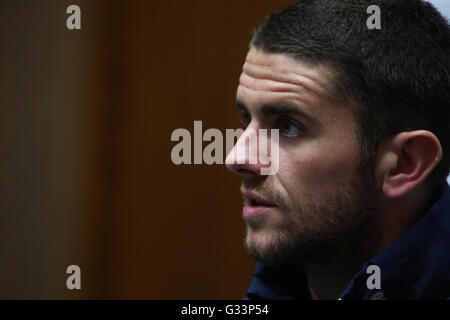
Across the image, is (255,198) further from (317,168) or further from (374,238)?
(374,238)

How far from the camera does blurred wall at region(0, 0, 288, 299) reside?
193 centimetres

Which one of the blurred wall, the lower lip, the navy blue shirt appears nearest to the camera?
the navy blue shirt

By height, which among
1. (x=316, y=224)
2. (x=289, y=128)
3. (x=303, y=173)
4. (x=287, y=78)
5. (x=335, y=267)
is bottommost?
(x=335, y=267)

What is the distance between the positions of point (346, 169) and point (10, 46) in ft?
4.00

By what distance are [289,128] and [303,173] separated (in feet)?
0.35

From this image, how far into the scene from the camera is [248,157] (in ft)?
4.23

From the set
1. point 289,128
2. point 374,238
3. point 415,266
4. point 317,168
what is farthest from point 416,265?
point 289,128

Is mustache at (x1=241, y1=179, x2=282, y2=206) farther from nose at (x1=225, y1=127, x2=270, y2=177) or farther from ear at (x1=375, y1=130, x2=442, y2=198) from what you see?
ear at (x1=375, y1=130, x2=442, y2=198)

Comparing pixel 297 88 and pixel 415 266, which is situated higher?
pixel 297 88

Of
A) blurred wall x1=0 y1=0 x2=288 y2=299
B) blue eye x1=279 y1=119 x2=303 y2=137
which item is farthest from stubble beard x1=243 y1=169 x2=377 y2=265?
blurred wall x1=0 y1=0 x2=288 y2=299

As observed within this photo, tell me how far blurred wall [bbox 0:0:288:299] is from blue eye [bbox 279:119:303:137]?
59 cm

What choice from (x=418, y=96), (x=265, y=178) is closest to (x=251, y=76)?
(x=265, y=178)

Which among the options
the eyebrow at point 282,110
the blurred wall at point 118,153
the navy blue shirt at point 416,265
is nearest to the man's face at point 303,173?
the eyebrow at point 282,110

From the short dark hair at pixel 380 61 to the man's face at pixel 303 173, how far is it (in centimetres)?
3
